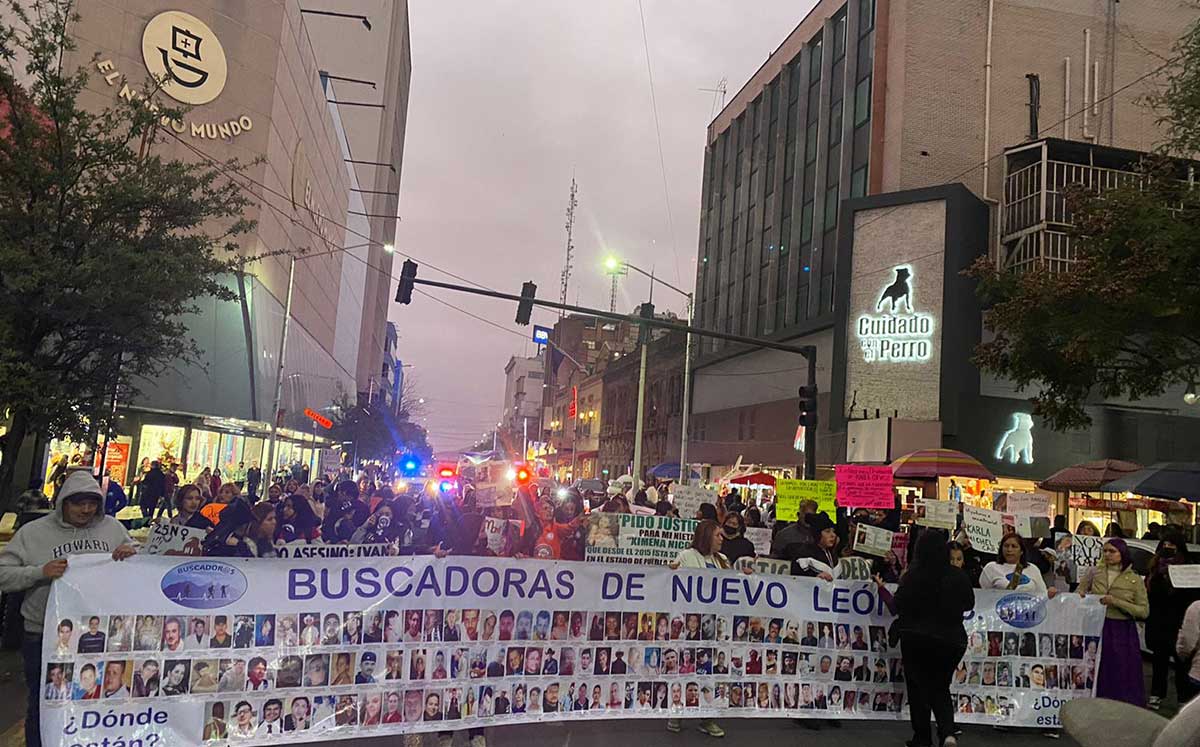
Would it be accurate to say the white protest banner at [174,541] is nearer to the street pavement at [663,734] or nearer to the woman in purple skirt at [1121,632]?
the street pavement at [663,734]

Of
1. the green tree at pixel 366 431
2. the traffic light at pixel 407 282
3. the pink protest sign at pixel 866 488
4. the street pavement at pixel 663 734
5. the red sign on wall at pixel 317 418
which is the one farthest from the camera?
the green tree at pixel 366 431

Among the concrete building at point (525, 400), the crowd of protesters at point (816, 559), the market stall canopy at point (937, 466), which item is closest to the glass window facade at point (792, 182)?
the market stall canopy at point (937, 466)

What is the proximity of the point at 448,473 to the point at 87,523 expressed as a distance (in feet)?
81.8

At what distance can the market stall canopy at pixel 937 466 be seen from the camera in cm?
2061

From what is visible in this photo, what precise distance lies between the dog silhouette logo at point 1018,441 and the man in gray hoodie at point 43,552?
26026mm

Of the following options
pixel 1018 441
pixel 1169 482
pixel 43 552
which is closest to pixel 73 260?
pixel 43 552

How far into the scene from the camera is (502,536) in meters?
9.63

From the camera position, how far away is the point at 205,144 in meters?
31.8

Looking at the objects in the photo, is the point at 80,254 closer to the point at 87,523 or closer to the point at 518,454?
the point at 87,523

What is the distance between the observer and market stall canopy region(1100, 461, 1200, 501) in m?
15.2

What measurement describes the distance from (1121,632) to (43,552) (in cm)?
885

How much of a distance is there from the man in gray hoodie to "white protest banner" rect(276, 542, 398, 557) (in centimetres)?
303

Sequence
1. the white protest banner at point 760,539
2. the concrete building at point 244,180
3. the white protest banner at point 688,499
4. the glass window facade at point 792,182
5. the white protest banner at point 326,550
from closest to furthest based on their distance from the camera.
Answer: the white protest banner at point 326,550
the white protest banner at point 760,539
the white protest banner at point 688,499
the concrete building at point 244,180
the glass window facade at point 792,182

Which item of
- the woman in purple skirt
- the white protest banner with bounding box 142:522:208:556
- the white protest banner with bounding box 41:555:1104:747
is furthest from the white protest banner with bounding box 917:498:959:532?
the white protest banner with bounding box 142:522:208:556
